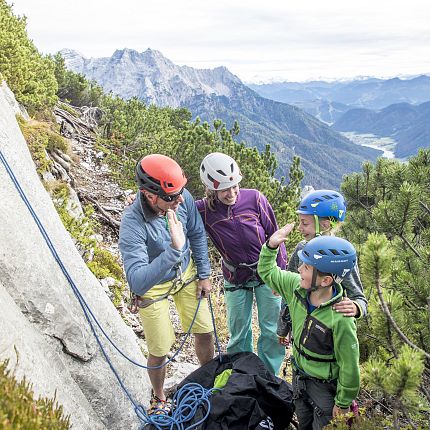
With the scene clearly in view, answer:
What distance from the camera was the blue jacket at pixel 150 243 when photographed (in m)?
3.97

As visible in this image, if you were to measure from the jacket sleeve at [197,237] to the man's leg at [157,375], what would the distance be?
1.06 meters

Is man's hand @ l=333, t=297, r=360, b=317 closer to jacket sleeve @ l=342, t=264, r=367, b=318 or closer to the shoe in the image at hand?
jacket sleeve @ l=342, t=264, r=367, b=318

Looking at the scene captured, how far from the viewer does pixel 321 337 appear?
3.80 m

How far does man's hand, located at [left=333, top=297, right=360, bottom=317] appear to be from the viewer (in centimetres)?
369

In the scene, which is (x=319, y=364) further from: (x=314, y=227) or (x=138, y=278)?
(x=138, y=278)

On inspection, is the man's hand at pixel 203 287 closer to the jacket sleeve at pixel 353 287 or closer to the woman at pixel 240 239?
the woman at pixel 240 239

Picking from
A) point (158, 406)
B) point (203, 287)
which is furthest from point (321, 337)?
point (158, 406)

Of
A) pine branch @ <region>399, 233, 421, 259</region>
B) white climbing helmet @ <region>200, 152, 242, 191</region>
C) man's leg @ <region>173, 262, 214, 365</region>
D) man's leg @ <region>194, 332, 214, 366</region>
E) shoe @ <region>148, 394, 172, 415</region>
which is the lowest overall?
shoe @ <region>148, 394, 172, 415</region>

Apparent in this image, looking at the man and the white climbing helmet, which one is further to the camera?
the white climbing helmet

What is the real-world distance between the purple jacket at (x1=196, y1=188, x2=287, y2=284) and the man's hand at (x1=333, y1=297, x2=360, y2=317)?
59.6 inches

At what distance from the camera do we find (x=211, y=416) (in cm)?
416

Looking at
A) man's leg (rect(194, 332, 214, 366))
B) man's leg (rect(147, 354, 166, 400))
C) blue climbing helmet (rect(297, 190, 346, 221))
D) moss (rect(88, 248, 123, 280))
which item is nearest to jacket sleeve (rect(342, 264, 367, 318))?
blue climbing helmet (rect(297, 190, 346, 221))

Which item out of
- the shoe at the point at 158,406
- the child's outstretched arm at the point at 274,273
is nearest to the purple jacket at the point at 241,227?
the child's outstretched arm at the point at 274,273

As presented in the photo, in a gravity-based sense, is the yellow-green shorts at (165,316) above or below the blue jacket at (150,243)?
below
